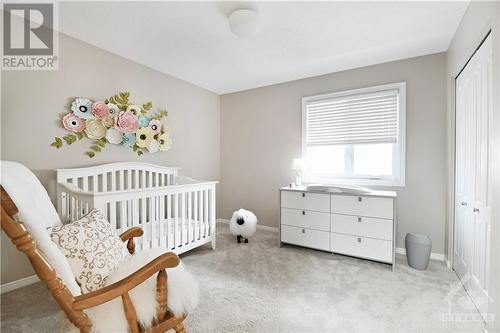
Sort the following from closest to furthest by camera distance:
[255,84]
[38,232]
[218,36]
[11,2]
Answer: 1. [38,232]
2. [11,2]
3. [218,36]
4. [255,84]

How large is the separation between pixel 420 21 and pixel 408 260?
231cm

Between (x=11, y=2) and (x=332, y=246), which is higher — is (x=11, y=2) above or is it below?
above

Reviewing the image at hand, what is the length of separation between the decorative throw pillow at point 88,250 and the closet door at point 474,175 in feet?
7.70

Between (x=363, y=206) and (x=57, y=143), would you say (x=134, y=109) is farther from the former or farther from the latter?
(x=363, y=206)

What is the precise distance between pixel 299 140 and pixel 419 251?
1.96 meters

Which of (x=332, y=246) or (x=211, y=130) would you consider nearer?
(x=332, y=246)

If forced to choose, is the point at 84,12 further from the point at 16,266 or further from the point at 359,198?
the point at 359,198

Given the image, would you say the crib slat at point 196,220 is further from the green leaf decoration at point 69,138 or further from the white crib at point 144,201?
the green leaf decoration at point 69,138

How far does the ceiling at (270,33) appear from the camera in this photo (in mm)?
1929

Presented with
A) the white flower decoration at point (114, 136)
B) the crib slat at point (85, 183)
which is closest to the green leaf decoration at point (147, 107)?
the white flower decoration at point (114, 136)

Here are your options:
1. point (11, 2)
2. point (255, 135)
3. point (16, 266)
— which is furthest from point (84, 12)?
point (255, 135)

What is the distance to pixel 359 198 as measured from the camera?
2.57 m

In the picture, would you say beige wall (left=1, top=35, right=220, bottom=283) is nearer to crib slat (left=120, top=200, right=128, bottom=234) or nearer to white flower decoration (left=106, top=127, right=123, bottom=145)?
white flower decoration (left=106, top=127, right=123, bottom=145)

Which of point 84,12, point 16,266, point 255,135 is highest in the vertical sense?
point 84,12
